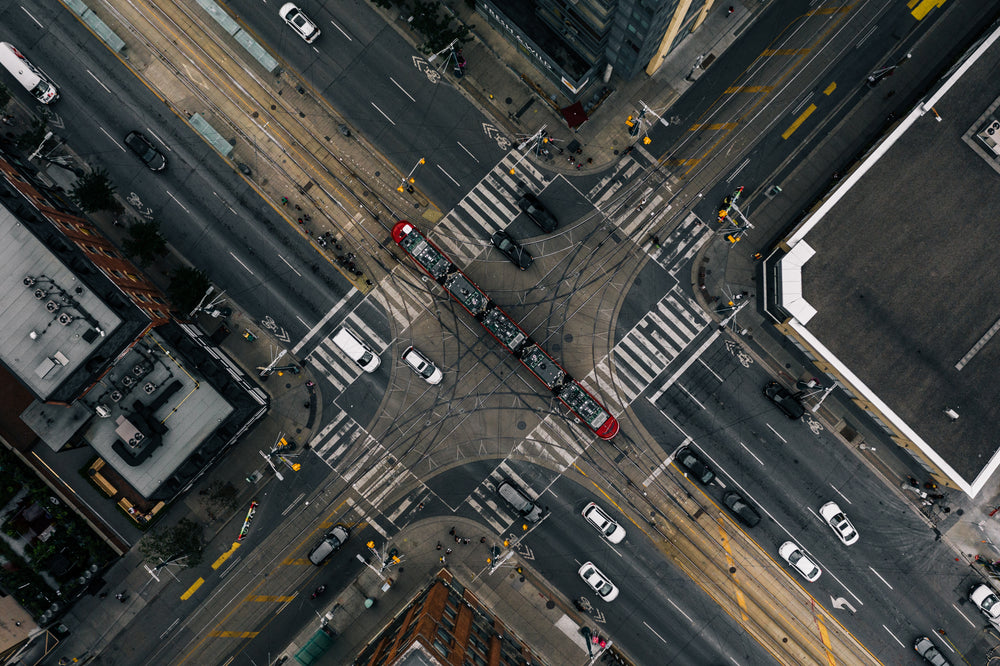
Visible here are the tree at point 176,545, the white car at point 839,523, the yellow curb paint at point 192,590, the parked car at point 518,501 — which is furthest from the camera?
the yellow curb paint at point 192,590

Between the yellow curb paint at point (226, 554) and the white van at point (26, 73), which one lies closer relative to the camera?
the white van at point (26, 73)

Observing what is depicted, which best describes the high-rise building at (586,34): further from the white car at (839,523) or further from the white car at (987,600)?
the white car at (987,600)

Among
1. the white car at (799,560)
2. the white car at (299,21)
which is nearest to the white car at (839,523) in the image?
the white car at (799,560)

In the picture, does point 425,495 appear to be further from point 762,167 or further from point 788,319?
point 762,167

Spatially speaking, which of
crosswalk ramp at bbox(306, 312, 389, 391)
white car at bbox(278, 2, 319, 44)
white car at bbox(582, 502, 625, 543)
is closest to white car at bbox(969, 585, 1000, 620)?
white car at bbox(582, 502, 625, 543)

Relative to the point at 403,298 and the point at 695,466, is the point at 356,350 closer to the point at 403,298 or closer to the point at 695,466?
the point at 403,298

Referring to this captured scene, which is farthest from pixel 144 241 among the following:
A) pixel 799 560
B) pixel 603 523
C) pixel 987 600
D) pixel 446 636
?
pixel 987 600
